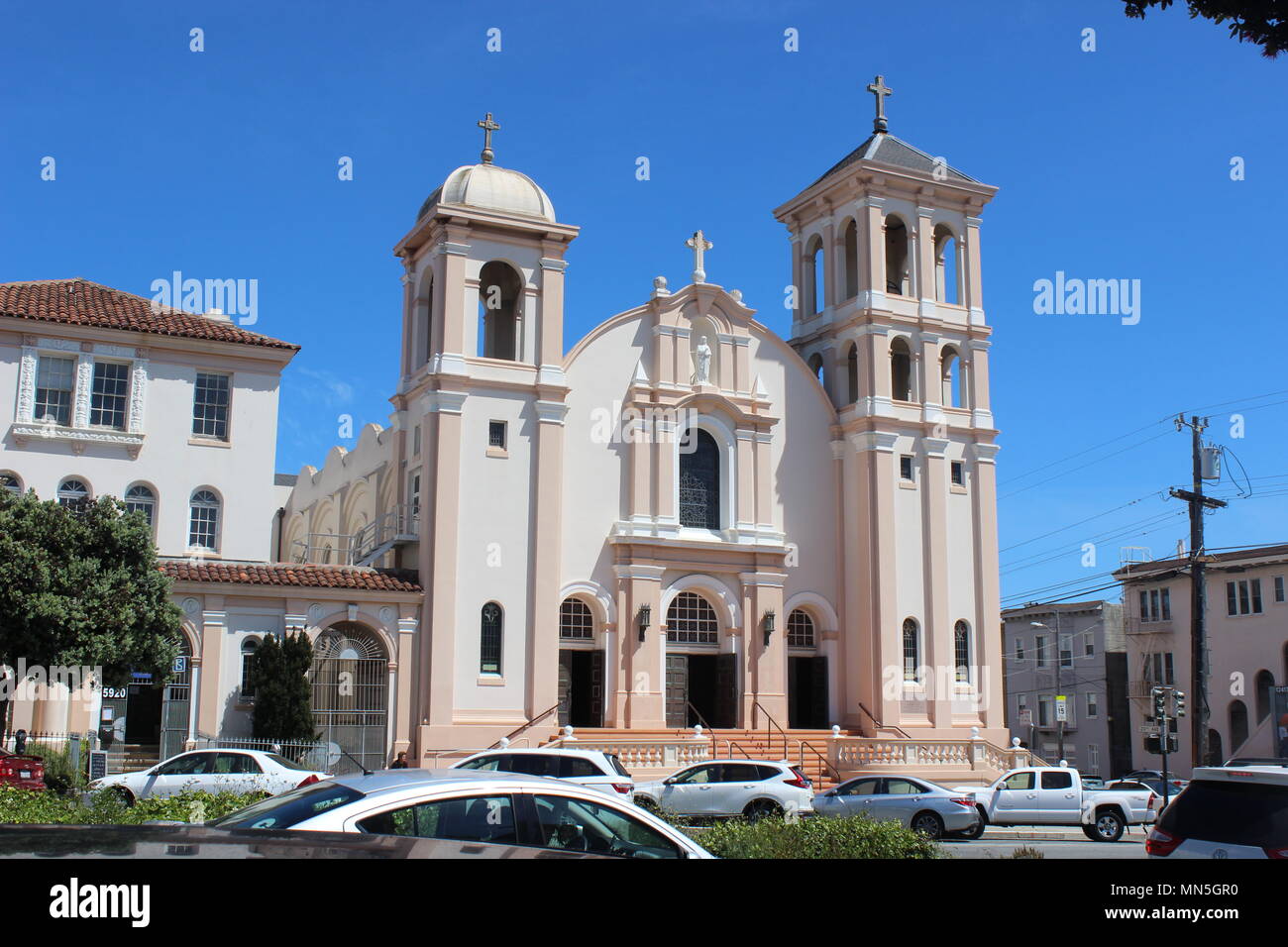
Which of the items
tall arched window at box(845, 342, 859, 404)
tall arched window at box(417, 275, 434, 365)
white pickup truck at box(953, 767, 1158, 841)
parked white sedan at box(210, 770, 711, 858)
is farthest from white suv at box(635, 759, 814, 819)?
tall arched window at box(845, 342, 859, 404)

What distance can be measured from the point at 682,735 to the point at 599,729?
210cm

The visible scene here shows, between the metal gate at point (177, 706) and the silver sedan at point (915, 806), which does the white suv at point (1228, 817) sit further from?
the metal gate at point (177, 706)

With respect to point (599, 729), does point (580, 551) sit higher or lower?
higher

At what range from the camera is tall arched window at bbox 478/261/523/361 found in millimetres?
37469

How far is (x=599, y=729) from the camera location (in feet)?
111

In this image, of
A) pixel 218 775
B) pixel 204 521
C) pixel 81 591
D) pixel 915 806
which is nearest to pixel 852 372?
pixel 915 806

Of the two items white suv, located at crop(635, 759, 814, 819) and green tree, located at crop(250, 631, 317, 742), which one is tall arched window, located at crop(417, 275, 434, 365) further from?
white suv, located at crop(635, 759, 814, 819)

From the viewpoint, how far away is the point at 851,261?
4256 cm

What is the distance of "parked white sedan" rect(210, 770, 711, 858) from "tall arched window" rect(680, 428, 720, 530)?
29097 mm

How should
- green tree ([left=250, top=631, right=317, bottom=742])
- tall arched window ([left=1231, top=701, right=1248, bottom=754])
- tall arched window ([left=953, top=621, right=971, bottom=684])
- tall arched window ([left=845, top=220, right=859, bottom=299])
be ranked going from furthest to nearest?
tall arched window ([left=1231, top=701, right=1248, bottom=754]) < tall arched window ([left=845, top=220, right=859, bottom=299]) < tall arched window ([left=953, top=621, right=971, bottom=684]) < green tree ([left=250, top=631, right=317, bottom=742])

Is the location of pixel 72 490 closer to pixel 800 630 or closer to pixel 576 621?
pixel 576 621
